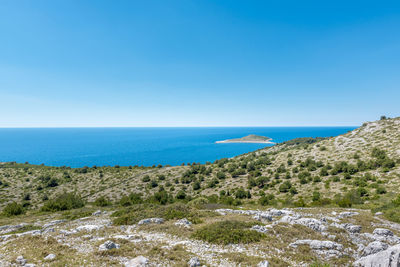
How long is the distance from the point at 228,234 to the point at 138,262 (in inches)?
265

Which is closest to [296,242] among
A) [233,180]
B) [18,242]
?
[18,242]

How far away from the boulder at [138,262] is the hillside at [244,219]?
1.32 feet

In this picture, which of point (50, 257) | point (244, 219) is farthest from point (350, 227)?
point (50, 257)

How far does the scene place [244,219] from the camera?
1770 cm

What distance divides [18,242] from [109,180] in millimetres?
50438

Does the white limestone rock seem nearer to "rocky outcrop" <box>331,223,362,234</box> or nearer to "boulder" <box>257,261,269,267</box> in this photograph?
"boulder" <box>257,261,269,267</box>

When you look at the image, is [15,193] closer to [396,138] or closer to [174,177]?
[174,177]

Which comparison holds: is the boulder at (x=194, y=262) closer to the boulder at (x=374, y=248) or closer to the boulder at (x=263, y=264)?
the boulder at (x=263, y=264)

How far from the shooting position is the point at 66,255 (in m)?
11.3

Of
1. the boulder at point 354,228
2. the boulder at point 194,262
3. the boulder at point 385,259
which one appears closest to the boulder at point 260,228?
the boulder at point 385,259

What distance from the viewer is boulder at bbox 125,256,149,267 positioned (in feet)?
32.7

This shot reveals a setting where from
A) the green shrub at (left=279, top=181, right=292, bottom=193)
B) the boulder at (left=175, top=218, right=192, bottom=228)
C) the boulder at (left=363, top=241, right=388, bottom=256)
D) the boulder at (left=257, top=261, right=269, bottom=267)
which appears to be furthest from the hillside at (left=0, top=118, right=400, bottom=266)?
the boulder at (left=257, top=261, right=269, bottom=267)


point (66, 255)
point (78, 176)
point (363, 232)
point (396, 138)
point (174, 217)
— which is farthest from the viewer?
point (78, 176)

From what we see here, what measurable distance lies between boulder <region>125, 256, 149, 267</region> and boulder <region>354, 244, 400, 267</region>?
465 inches
